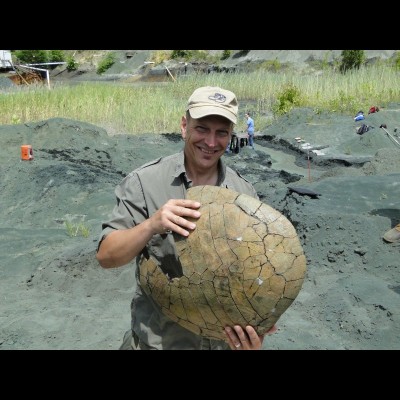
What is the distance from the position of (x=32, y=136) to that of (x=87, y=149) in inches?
54.0

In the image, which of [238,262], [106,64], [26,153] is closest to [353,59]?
[26,153]

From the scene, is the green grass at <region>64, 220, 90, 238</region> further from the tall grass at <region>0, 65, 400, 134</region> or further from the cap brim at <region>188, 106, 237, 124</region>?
the tall grass at <region>0, 65, 400, 134</region>

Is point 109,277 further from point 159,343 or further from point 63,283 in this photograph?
point 159,343

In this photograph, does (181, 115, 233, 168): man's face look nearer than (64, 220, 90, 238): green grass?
Yes

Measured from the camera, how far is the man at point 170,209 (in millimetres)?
1690

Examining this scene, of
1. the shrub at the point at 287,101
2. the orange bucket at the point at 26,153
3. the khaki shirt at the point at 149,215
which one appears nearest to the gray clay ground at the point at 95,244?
the orange bucket at the point at 26,153

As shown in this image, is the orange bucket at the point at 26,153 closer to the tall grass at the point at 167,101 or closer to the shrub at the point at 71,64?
the tall grass at the point at 167,101

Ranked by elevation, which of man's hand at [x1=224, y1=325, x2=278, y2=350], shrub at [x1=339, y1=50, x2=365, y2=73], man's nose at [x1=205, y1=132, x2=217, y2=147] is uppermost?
man's nose at [x1=205, y1=132, x2=217, y2=147]

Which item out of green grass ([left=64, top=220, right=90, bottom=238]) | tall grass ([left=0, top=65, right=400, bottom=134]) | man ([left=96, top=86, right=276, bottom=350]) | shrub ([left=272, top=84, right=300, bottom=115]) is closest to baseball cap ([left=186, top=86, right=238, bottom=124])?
man ([left=96, top=86, right=276, bottom=350])

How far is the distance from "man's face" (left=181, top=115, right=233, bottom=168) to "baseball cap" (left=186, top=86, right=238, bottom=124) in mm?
31

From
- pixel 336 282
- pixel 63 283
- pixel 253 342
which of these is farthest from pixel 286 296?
pixel 63 283

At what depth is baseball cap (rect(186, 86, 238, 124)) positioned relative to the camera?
1.77m

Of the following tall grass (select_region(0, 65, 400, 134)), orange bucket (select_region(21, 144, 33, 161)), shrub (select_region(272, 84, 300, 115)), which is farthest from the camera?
shrub (select_region(272, 84, 300, 115))

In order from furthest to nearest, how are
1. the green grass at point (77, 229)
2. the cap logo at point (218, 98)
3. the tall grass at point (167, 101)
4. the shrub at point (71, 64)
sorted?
the shrub at point (71, 64) → the tall grass at point (167, 101) → the green grass at point (77, 229) → the cap logo at point (218, 98)
